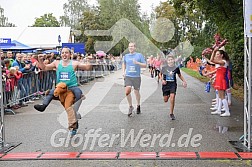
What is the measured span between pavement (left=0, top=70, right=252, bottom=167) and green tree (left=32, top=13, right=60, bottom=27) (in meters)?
92.9

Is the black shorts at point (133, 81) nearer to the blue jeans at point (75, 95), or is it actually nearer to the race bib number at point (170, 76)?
the race bib number at point (170, 76)

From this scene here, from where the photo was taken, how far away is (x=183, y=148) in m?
6.88

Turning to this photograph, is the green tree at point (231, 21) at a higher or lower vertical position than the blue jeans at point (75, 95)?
higher

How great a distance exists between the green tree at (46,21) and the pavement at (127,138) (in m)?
92.9

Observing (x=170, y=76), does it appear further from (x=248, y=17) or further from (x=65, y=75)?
(x=248, y=17)

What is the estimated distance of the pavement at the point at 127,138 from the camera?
245 inches

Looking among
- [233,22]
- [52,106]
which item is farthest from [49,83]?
[233,22]

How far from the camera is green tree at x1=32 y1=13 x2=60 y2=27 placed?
333ft

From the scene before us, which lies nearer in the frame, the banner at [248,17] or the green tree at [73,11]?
the banner at [248,17]

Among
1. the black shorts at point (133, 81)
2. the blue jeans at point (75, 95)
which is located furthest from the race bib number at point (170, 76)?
the blue jeans at point (75, 95)

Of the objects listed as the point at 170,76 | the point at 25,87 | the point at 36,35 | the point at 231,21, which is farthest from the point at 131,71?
the point at 36,35

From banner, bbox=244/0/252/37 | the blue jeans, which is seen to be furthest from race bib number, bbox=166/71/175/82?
banner, bbox=244/0/252/37

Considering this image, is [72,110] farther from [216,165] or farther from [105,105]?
[105,105]

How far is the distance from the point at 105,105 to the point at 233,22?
17.8ft
